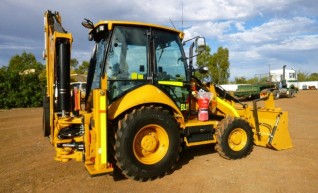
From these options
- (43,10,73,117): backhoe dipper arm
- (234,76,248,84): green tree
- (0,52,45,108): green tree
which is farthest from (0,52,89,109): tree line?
(234,76,248,84): green tree

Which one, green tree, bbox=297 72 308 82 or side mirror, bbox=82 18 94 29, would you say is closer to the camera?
side mirror, bbox=82 18 94 29

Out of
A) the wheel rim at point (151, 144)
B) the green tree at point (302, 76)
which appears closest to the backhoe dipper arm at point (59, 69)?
the wheel rim at point (151, 144)

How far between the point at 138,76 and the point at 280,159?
3.33 meters

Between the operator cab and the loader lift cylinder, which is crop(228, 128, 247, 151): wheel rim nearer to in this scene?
the operator cab

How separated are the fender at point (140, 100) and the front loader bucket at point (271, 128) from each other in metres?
2.50

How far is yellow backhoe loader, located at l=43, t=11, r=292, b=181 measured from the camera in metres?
4.48

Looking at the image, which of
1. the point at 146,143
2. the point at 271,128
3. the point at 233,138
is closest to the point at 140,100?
the point at 146,143

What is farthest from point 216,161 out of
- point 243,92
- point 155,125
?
point 243,92

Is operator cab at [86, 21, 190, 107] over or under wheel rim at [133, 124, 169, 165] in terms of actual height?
over

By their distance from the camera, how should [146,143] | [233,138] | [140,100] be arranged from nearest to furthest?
[140,100], [146,143], [233,138]

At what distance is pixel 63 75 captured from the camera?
16.4 feet

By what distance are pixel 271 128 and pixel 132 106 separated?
354 cm

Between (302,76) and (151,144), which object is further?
(302,76)

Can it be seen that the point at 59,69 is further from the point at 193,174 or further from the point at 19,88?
the point at 19,88
